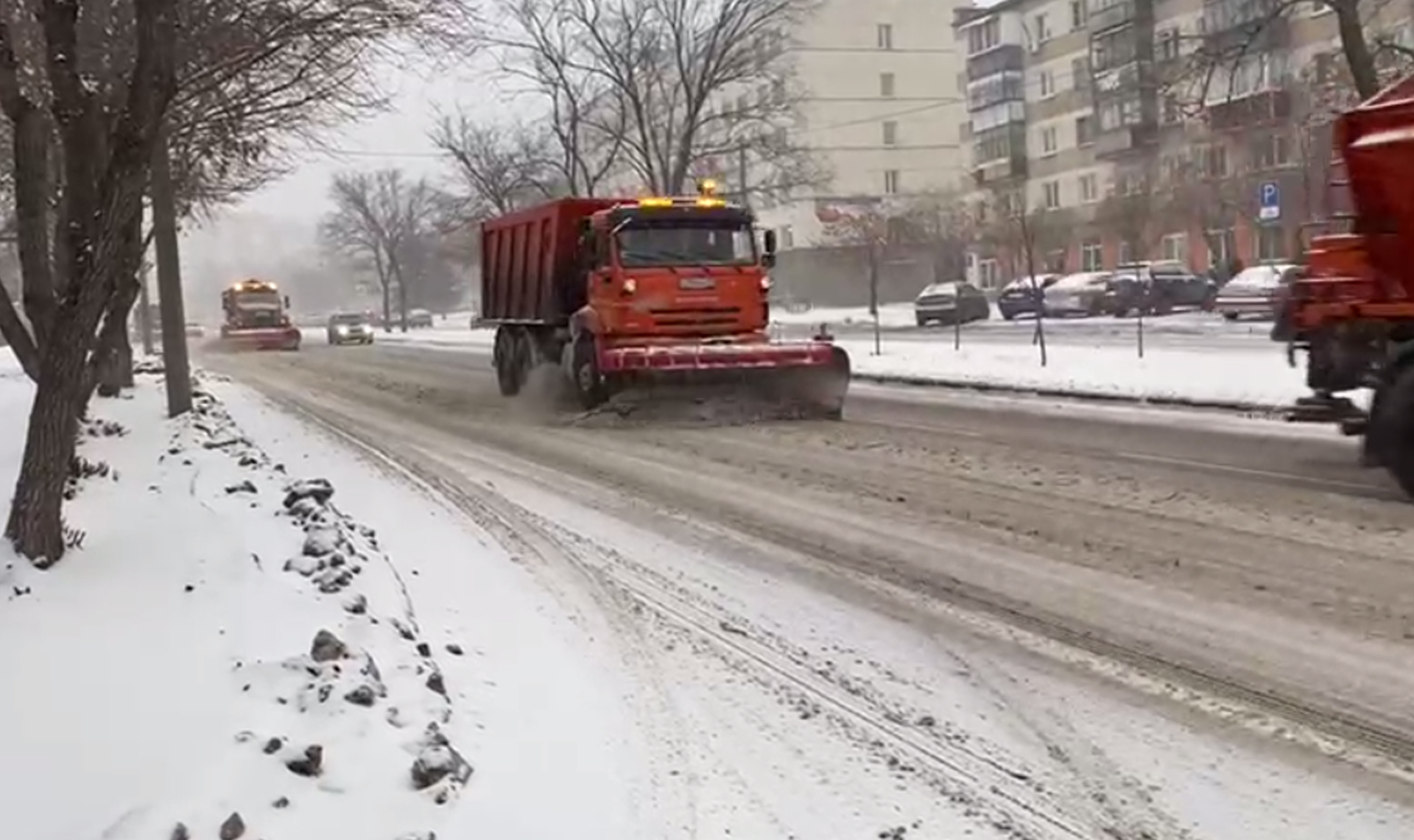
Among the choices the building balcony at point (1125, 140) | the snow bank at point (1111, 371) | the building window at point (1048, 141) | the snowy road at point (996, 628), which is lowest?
the snowy road at point (996, 628)

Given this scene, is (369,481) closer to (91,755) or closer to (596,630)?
(596,630)

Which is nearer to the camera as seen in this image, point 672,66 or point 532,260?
point 532,260

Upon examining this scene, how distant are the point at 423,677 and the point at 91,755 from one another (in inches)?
52.1

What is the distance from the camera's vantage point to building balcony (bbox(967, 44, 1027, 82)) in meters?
73.7

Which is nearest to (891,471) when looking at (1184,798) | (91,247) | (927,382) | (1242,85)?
(91,247)

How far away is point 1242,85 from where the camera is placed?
50.3 meters

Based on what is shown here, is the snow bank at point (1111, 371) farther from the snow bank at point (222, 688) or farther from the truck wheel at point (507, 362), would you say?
the snow bank at point (222, 688)

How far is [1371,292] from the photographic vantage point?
1123 centimetres

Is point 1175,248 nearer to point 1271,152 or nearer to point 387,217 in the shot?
point 1271,152

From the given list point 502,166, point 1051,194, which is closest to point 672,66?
point 502,166

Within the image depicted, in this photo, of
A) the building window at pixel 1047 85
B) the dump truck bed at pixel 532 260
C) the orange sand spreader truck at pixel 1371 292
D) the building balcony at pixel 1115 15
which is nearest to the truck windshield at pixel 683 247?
the dump truck bed at pixel 532 260

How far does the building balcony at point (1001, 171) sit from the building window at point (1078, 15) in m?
6.66

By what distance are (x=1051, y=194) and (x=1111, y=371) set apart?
52.0m

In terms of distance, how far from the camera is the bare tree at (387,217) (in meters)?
80.7
